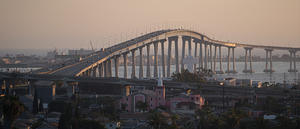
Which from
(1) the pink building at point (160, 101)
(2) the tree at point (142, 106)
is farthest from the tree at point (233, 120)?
(2) the tree at point (142, 106)

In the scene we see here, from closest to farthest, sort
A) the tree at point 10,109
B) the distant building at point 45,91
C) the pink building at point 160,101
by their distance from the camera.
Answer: the tree at point 10,109, the pink building at point 160,101, the distant building at point 45,91

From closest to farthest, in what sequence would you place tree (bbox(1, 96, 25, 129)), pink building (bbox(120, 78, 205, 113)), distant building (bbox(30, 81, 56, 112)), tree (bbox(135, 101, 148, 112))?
tree (bbox(1, 96, 25, 129)), tree (bbox(135, 101, 148, 112)), pink building (bbox(120, 78, 205, 113)), distant building (bbox(30, 81, 56, 112))

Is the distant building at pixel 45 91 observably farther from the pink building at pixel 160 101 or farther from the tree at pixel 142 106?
the tree at pixel 142 106

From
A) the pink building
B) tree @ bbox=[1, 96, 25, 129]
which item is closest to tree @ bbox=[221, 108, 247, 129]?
the pink building

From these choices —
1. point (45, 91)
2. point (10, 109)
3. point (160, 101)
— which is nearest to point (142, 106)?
point (160, 101)

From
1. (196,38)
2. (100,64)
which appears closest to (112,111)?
(100,64)

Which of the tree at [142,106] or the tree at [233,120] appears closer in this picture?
the tree at [233,120]

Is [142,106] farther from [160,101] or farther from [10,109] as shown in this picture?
[10,109]

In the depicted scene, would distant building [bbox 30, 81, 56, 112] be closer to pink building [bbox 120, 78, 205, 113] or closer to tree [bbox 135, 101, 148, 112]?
pink building [bbox 120, 78, 205, 113]

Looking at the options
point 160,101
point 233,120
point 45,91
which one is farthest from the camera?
point 45,91

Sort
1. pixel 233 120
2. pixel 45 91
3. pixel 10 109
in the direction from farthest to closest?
pixel 45 91 < pixel 233 120 < pixel 10 109

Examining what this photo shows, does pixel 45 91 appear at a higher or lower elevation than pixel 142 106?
higher
